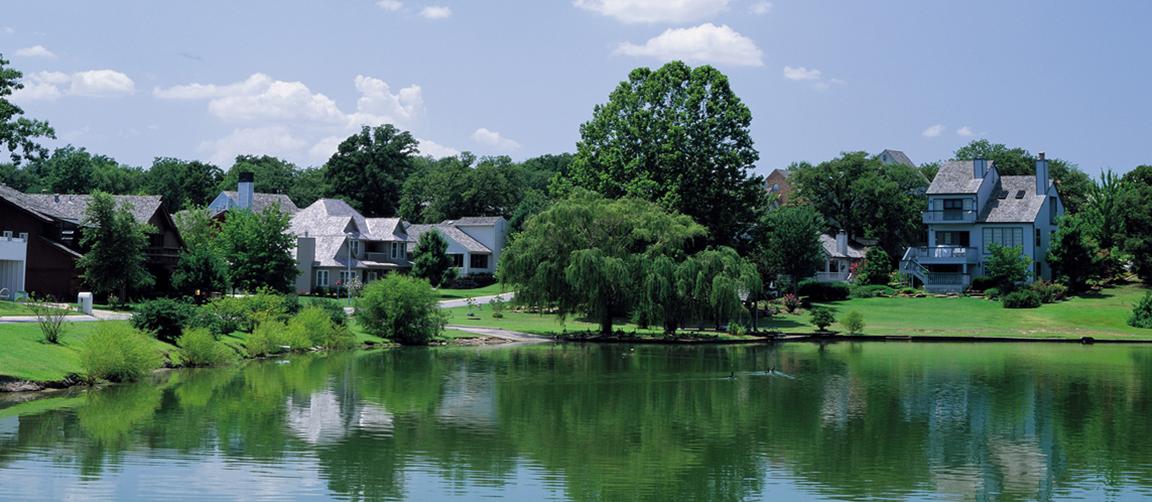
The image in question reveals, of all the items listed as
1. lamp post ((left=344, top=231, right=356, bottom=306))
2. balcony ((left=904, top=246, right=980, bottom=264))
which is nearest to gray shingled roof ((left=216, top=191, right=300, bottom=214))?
lamp post ((left=344, top=231, right=356, bottom=306))

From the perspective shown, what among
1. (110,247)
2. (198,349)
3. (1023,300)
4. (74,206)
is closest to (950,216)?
(1023,300)

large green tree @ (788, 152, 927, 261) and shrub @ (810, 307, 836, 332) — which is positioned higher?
large green tree @ (788, 152, 927, 261)

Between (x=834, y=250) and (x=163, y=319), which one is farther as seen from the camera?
(x=834, y=250)

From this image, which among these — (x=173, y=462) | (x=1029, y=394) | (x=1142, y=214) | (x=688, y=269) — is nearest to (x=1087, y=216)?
(x=1142, y=214)

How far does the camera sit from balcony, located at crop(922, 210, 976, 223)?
84375 millimetres

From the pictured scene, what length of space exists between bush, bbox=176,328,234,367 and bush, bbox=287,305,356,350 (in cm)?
630

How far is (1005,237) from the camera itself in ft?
273

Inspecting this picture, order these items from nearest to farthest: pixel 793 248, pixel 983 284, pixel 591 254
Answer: pixel 591 254
pixel 793 248
pixel 983 284

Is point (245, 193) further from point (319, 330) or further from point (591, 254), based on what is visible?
point (319, 330)

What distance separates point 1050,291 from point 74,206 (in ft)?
206

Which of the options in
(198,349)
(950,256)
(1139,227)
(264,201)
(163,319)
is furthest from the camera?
(264,201)

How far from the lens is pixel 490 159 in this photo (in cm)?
14962

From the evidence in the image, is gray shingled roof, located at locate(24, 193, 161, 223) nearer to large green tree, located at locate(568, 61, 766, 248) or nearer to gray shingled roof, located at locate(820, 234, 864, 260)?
large green tree, located at locate(568, 61, 766, 248)

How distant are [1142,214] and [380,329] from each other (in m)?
55.0
